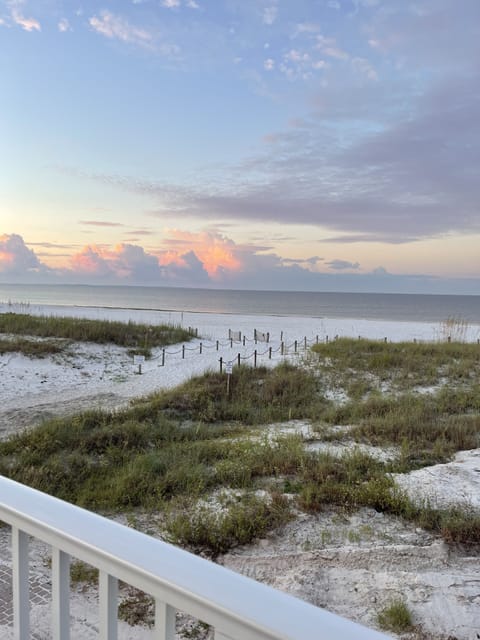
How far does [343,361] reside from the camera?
13125 mm

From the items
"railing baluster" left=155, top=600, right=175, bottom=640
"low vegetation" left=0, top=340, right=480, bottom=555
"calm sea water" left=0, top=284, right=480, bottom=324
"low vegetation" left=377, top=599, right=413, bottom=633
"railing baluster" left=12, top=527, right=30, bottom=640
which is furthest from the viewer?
"calm sea water" left=0, top=284, right=480, bottom=324

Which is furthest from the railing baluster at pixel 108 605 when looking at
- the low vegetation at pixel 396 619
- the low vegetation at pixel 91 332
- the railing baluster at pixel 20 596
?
the low vegetation at pixel 91 332

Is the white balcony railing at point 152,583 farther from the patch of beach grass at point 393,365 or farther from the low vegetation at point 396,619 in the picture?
the patch of beach grass at point 393,365

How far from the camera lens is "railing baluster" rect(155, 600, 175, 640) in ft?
3.23

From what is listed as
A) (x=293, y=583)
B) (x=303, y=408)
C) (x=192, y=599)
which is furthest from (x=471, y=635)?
(x=303, y=408)

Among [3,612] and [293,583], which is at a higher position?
[3,612]

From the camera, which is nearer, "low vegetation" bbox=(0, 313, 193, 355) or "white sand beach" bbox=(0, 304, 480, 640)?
"white sand beach" bbox=(0, 304, 480, 640)

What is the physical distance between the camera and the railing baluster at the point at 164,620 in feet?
3.23

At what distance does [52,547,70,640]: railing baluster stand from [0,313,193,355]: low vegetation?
1519cm

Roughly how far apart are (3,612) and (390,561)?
2659 mm

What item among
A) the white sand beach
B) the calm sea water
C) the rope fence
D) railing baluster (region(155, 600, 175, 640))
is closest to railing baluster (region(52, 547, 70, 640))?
railing baluster (region(155, 600, 175, 640))

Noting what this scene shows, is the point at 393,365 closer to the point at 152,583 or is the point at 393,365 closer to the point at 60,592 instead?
the point at 60,592

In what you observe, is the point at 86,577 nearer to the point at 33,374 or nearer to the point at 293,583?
the point at 293,583

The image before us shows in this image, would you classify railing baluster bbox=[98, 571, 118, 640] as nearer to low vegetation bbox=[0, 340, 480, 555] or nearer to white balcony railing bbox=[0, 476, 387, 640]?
white balcony railing bbox=[0, 476, 387, 640]
